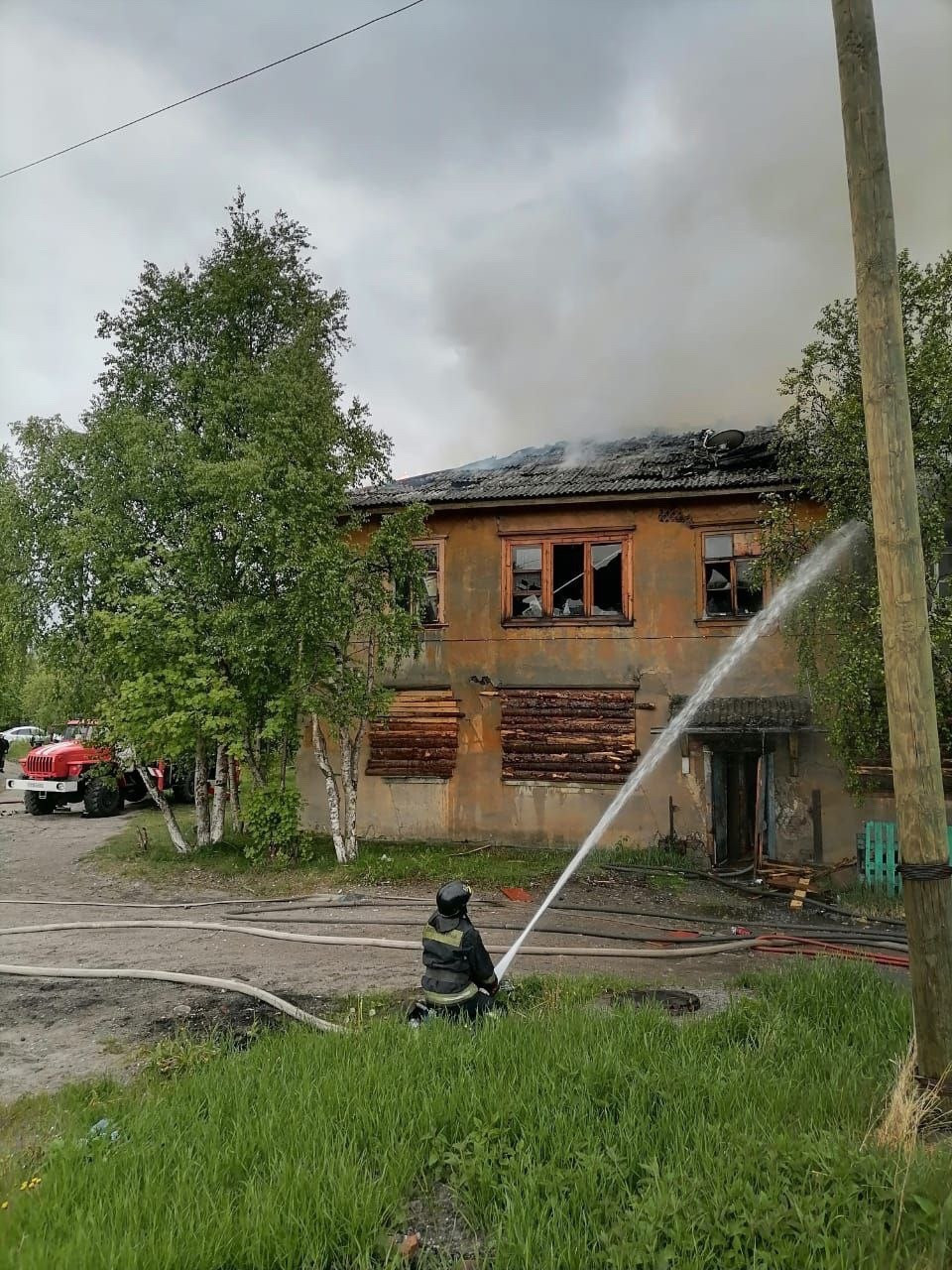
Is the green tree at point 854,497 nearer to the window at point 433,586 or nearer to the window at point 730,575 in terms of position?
Answer: the window at point 730,575

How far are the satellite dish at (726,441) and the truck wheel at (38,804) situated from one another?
18.8 m

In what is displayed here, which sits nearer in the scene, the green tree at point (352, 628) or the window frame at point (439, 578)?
the green tree at point (352, 628)

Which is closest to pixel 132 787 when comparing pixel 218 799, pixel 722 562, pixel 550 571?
pixel 218 799

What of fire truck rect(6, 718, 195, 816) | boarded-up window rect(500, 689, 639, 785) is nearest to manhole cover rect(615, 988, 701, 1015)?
boarded-up window rect(500, 689, 639, 785)

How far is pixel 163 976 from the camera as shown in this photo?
7312mm

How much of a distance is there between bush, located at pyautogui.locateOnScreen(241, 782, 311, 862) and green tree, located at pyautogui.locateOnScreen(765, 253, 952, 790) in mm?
8790

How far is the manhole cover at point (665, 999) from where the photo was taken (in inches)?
242

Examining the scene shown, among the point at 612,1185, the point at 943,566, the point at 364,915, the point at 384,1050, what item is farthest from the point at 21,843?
the point at 943,566

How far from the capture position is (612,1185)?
11.3ft

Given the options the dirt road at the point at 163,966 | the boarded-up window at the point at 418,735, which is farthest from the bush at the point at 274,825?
the boarded-up window at the point at 418,735

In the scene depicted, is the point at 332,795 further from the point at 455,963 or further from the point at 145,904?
the point at 455,963

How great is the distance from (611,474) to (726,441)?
2.46m

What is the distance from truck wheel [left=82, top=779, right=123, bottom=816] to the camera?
20.9 m

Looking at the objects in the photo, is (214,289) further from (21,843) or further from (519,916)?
(519,916)
